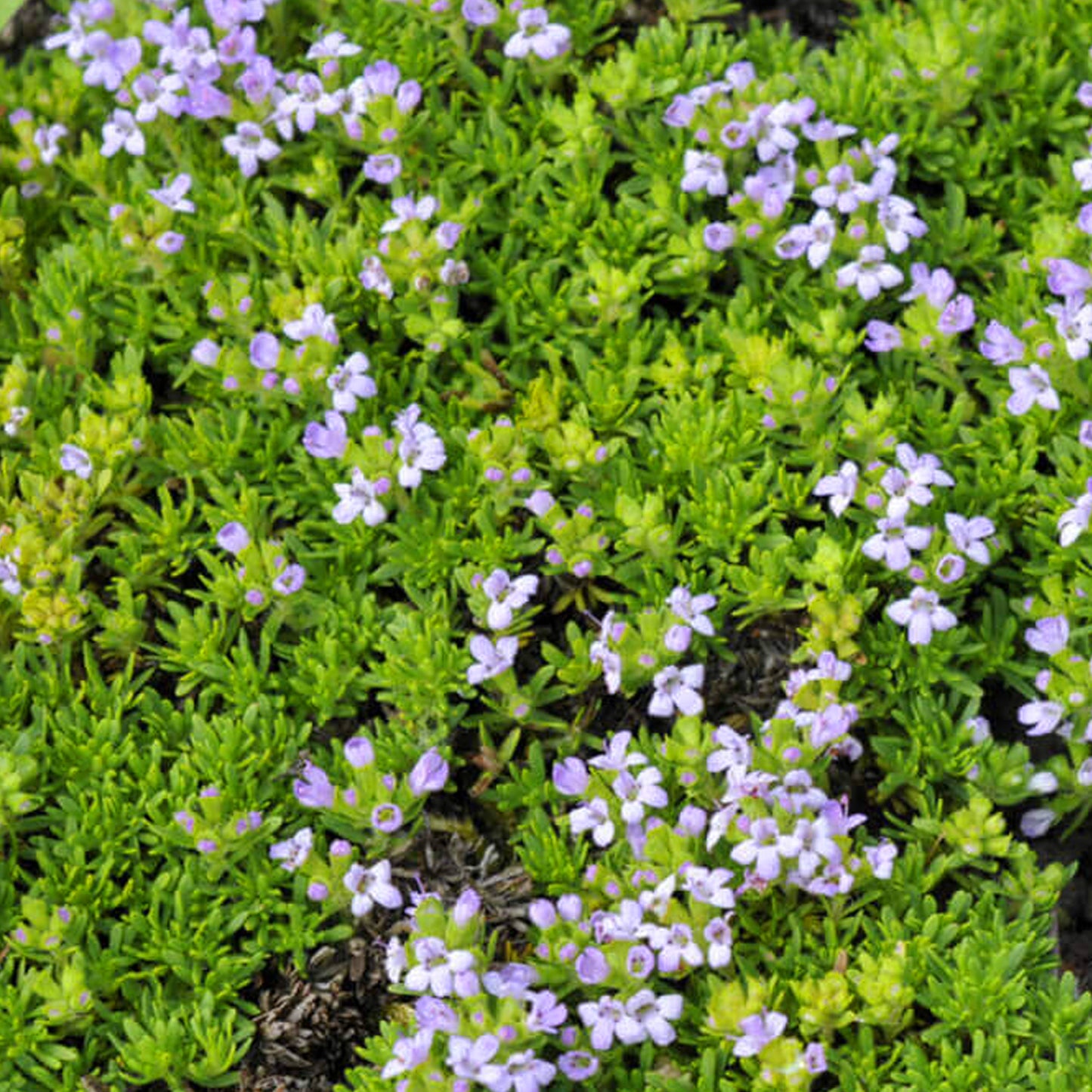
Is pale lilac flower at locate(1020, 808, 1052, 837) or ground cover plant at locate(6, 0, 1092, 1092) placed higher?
ground cover plant at locate(6, 0, 1092, 1092)

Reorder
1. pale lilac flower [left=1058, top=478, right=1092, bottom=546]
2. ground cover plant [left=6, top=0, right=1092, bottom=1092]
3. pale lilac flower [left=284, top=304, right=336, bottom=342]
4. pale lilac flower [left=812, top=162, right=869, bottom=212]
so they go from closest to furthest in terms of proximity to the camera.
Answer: ground cover plant [left=6, top=0, right=1092, bottom=1092] → pale lilac flower [left=1058, top=478, right=1092, bottom=546] → pale lilac flower [left=284, top=304, right=336, bottom=342] → pale lilac flower [left=812, top=162, right=869, bottom=212]

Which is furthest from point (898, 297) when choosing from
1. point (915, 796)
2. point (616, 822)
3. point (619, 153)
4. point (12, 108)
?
point (12, 108)

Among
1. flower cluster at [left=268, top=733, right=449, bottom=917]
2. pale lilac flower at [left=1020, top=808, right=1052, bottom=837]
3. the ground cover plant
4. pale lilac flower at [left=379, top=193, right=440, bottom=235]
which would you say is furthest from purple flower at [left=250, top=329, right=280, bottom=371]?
pale lilac flower at [left=1020, top=808, right=1052, bottom=837]

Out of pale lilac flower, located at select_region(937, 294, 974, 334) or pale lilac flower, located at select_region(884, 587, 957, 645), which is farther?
pale lilac flower, located at select_region(937, 294, 974, 334)

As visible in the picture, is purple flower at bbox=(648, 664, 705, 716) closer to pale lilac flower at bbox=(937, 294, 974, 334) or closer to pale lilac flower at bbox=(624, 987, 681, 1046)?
pale lilac flower at bbox=(624, 987, 681, 1046)

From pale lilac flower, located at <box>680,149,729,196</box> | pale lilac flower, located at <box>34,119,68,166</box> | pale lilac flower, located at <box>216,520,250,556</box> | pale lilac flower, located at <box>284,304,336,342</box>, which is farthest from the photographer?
pale lilac flower, located at <box>34,119,68,166</box>

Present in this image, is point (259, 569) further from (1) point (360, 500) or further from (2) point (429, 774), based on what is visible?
(2) point (429, 774)

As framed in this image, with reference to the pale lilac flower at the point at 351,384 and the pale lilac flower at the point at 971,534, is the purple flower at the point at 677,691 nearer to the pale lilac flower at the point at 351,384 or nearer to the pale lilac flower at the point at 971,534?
the pale lilac flower at the point at 971,534

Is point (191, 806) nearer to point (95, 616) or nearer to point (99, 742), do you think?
point (99, 742)
